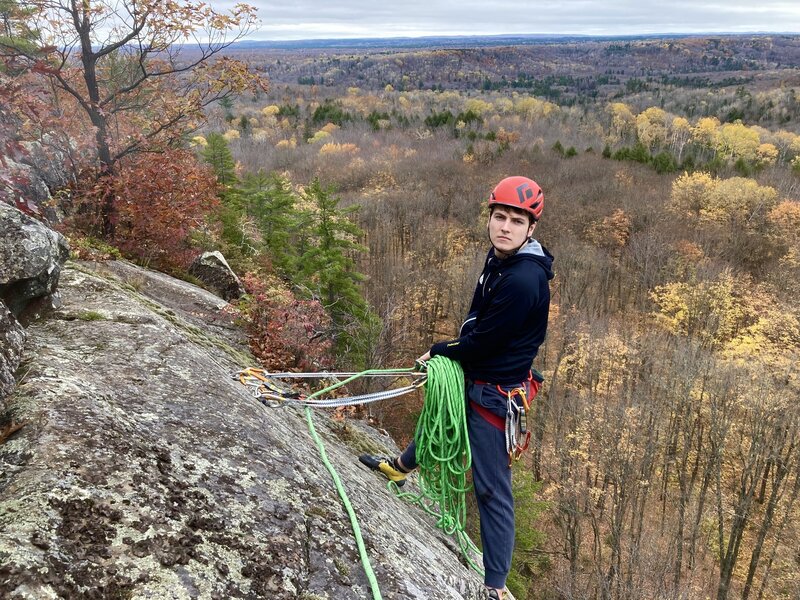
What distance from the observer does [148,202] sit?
7.04 meters

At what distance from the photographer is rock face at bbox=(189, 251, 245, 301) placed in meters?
8.18

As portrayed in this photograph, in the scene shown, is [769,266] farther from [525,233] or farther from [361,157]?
[361,157]

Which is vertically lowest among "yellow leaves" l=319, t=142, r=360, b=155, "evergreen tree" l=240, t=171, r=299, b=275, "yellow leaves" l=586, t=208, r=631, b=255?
"yellow leaves" l=586, t=208, r=631, b=255

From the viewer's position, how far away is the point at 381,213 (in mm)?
45938

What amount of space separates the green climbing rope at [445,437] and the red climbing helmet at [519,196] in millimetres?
1040

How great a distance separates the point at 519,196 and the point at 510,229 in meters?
0.19

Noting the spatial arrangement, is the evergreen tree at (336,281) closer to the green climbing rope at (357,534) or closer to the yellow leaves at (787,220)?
the green climbing rope at (357,534)

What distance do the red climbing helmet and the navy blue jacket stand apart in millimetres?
235

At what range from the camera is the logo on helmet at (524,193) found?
2.95 meters

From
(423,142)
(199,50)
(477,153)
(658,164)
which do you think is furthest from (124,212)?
(423,142)

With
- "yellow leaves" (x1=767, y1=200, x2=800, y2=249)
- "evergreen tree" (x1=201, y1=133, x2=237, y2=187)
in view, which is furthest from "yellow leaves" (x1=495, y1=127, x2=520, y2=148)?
"evergreen tree" (x1=201, y1=133, x2=237, y2=187)

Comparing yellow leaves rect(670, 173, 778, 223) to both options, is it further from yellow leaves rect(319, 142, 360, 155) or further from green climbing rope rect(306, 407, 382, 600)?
green climbing rope rect(306, 407, 382, 600)

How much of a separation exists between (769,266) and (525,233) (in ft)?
135

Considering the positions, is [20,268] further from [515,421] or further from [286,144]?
[286,144]
